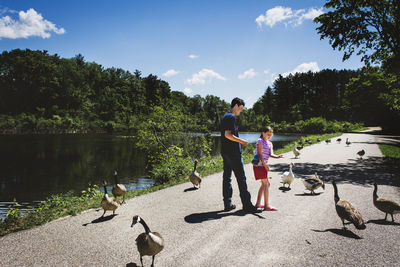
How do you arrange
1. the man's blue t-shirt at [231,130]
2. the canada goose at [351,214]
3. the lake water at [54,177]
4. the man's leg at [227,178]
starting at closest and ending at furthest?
the canada goose at [351,214], the man's blue t-shirt at [231,130], the man's leg at [227,178], the lake water at [54,177]

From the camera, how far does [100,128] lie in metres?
67.5

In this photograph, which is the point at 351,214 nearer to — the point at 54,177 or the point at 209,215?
the point at 209,215

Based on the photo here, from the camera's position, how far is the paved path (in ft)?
11.2

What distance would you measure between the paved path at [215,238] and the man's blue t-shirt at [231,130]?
1.47m

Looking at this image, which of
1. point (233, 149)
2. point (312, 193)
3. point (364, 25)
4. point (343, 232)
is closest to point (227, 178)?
point (233, 149)

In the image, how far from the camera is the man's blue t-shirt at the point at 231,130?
482 centimetres

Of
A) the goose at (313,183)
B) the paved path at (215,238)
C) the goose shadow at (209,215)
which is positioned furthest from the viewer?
the goose at (313,183)

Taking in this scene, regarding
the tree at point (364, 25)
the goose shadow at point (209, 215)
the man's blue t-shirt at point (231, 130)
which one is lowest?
the goose shadow at point (209, 215)

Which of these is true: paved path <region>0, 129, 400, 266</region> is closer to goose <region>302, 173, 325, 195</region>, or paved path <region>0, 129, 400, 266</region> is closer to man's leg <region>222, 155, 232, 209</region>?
man's leg <region>222, 155, 232, 209</region>

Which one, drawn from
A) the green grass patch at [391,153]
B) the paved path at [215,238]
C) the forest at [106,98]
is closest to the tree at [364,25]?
the green grass patch at [391,153]

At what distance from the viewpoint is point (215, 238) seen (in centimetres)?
403

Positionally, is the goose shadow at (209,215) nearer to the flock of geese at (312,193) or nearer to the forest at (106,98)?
the flock of geese at (312,193)

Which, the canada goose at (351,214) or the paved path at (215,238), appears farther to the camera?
the canada goose at (351,214)

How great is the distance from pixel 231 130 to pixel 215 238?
83.7 inches
